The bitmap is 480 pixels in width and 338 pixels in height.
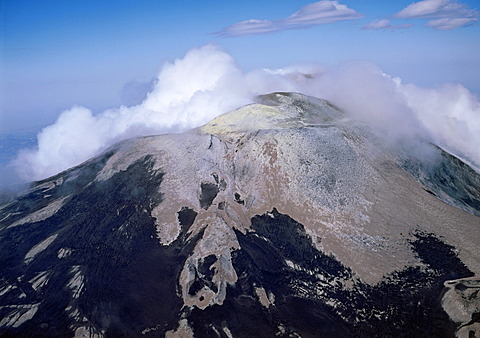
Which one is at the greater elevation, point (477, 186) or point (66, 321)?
point (66, 321)

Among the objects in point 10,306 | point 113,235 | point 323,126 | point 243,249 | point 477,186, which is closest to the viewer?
point 10,306

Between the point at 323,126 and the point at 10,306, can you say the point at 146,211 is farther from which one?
the point at 323,126

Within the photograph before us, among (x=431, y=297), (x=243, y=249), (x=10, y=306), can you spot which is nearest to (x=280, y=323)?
(x=243, y=249)

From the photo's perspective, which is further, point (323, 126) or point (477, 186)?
point (477, 186)

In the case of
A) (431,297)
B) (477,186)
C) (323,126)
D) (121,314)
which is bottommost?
(477,186)

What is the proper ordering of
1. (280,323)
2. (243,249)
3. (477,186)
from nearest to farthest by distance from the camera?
(280,323) → (243,249) → (477,186)

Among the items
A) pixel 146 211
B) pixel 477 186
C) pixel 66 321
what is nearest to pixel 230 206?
pixel 146 211
